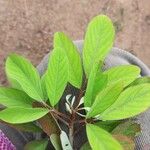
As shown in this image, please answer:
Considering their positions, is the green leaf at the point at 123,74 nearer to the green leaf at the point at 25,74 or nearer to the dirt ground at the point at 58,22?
the green leaf at the point at 25,74

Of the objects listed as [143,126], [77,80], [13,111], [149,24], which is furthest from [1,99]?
[149,24]

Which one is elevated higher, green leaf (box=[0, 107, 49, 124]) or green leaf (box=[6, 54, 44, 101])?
green leaf (box=[6, 54, 44, 101])

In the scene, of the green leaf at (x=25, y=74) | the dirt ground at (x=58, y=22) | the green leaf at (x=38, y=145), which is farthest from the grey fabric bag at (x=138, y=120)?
the dirt ground at (x=58, y=22)

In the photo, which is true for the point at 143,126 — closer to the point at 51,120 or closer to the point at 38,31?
the point at 51,120

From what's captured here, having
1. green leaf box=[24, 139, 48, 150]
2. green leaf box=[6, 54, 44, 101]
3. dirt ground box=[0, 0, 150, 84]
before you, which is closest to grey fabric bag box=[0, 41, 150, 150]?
green leaf box=[24, 139, 48, 150]

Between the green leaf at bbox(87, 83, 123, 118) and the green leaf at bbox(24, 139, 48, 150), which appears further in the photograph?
the green leaf at bbox(24, 139, 48, 150)

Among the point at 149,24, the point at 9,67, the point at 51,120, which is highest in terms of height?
the point at 9,67

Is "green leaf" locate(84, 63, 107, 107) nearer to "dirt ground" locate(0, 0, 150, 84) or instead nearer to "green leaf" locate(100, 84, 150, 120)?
"green leaf" locate(100, 84, 150, 120)

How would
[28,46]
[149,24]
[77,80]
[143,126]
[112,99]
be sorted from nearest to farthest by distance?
[112,99] < [77,80] < [143,126] < [28,46] < [149,24]
